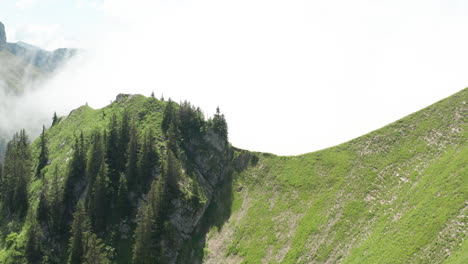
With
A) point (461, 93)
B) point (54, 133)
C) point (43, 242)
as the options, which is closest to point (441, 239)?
point (461, 93)

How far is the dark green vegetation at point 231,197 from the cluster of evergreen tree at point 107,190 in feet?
1.22

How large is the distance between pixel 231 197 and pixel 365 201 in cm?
4409

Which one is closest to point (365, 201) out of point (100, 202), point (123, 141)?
point (100, 202)

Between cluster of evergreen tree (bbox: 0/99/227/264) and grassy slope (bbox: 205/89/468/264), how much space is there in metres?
21.1

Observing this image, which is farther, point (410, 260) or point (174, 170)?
point (174, 170)

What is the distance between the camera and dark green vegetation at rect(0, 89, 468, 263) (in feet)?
237

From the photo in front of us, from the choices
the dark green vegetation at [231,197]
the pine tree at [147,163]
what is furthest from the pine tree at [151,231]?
the pine tree at [147,163]

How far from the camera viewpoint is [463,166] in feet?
240

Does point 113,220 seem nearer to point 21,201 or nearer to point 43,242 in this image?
point 43,242

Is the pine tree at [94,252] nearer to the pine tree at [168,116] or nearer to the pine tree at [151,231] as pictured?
the pine tree at [151,231]

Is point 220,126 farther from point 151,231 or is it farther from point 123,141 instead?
point 151,231

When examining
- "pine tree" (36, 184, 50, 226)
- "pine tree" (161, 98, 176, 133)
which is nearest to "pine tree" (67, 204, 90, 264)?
"pine tree" (36, 184, 50, 226)

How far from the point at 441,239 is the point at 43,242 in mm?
106394

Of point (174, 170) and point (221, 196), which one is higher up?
point (174, 170)
